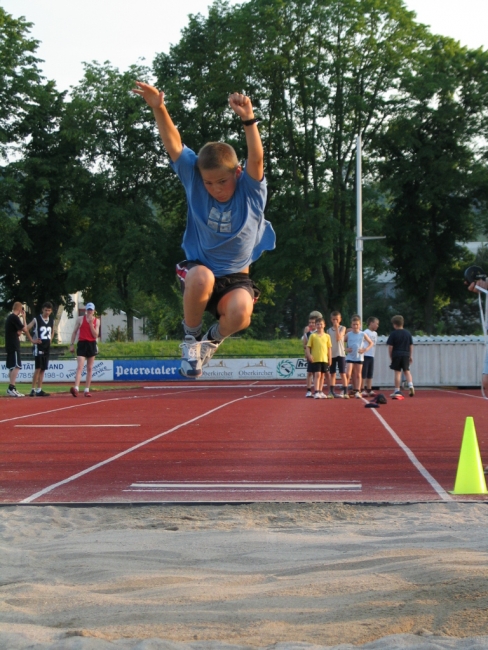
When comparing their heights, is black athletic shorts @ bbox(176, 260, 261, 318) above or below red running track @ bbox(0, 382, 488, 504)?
above

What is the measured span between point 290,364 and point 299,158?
908 cm

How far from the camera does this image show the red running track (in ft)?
26.4

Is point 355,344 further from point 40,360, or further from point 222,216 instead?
point 222,216

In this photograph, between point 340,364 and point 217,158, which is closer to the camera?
point 217,158

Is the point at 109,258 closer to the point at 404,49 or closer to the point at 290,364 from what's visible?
the point at 290,364

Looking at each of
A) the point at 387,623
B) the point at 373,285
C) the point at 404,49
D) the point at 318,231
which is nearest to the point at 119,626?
the point at 387,623

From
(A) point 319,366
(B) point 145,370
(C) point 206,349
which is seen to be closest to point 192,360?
(C) point 206,349

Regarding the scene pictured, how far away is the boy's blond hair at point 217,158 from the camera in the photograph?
16.1 feet

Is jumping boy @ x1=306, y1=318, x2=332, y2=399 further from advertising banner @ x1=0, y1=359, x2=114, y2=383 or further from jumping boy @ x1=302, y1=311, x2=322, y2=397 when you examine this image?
Answer: advertising banner @ x1=0, y1=359, x2=114, y2=383

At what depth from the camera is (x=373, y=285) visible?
70.4 meters

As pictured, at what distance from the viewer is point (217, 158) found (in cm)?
493

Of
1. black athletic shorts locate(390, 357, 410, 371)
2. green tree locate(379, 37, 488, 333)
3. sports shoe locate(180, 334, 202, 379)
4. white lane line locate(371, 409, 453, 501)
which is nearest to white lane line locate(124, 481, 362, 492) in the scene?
white lane line locate(371, 409, 453, 501)

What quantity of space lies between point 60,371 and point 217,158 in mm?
27146

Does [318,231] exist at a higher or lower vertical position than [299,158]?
lower
